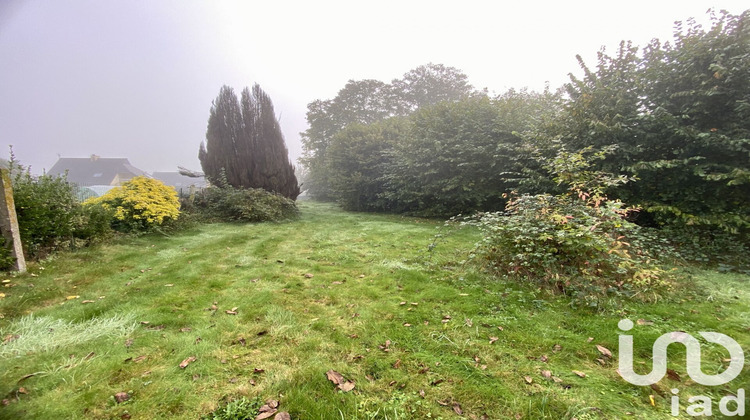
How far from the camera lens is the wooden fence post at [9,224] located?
11.5 ft

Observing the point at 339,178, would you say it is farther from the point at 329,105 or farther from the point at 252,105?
the point at 329,105

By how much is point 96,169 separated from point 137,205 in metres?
48.3

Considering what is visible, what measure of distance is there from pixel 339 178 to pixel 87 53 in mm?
44055

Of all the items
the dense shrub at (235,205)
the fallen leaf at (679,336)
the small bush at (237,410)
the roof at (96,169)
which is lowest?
the fallen leaf at (679,336)

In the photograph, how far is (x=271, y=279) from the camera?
3660 mm

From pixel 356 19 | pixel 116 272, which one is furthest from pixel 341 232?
pixel 356 19

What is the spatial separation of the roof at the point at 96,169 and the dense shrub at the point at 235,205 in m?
Result: 39.2

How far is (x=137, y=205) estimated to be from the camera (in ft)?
20.0

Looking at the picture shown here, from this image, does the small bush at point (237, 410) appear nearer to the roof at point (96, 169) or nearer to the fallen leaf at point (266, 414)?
the fallen leaf at point (266, 414)

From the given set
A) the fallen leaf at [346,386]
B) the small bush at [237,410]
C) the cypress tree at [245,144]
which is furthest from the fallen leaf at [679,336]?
the cypress tree at [245,144]

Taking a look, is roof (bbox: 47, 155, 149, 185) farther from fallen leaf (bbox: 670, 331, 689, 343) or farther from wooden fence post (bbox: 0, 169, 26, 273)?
fallen leaf (bbox: 670, 331, 689, 343)

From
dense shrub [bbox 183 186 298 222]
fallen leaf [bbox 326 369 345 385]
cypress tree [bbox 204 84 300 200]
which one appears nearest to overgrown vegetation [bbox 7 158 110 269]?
dense shrub [bbox 183 186 298 222]

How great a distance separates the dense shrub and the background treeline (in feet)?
17.2

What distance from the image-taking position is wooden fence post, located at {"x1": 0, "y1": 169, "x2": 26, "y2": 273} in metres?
3.50
